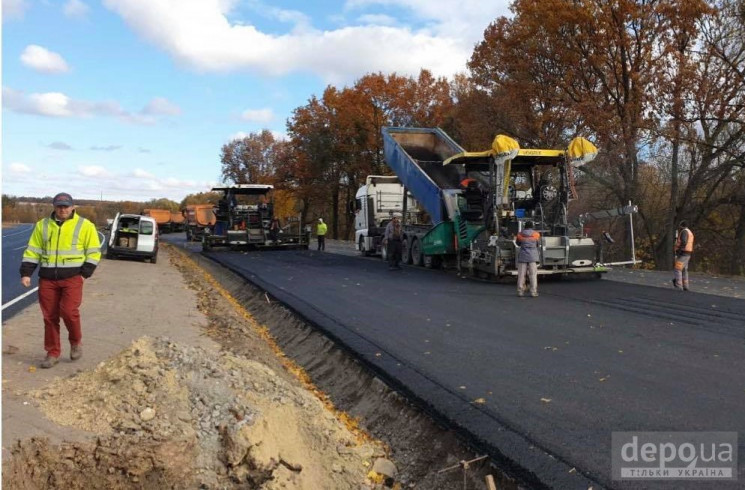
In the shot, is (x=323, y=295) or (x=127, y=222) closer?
(x=323, y=295)

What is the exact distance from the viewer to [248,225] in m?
28.0

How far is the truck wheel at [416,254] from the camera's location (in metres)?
19.0

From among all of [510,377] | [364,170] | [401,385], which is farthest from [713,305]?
[364,170]

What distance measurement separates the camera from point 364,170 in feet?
144

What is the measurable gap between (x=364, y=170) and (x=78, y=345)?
3797 centimetres

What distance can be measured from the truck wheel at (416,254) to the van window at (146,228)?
9.43 metres

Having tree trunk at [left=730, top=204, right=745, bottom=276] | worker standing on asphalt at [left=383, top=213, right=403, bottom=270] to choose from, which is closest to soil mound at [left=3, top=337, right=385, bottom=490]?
worker standing on asphalt at [left=383, top=213, right=403, bottom=270]

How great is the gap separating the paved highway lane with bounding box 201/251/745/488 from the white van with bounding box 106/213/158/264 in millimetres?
10066

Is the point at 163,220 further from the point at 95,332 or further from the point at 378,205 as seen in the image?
the point at 95,332

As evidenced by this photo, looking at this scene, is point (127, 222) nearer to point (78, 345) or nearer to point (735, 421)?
point (78, 345)

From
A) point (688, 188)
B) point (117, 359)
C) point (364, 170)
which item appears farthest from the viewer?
point (364, 170)

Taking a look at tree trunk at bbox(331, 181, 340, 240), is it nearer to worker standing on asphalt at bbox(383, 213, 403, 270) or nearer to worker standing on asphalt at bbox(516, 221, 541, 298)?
worker standing on asphalt at bbox(383, 213, 403, 270)

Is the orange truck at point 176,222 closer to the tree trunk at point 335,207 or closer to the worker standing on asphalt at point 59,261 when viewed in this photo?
the tree trunk at point 335,207

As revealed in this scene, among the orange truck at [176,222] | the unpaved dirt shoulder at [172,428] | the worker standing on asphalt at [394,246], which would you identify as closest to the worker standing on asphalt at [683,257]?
the worker standing on asphalt at [394,246]
